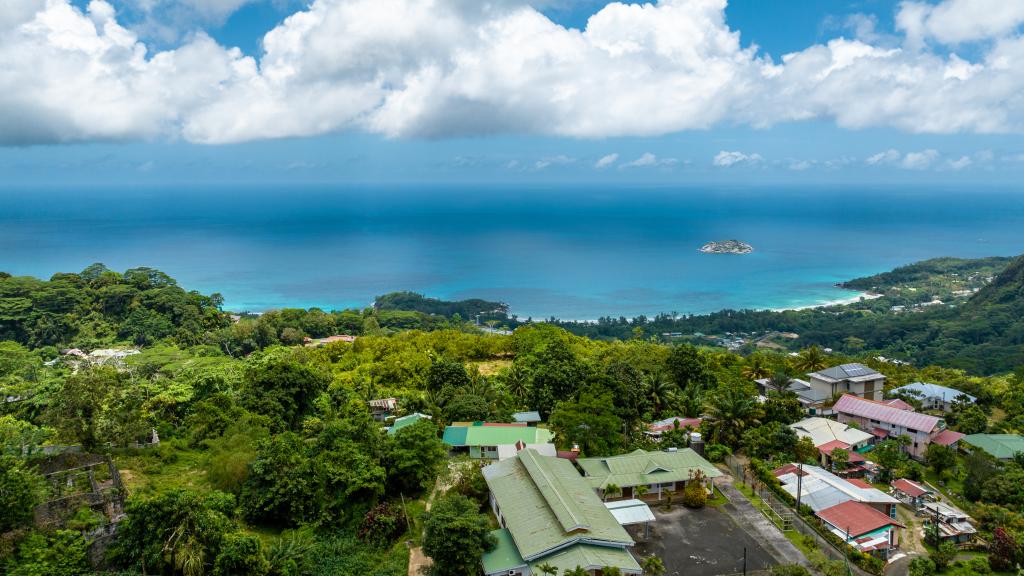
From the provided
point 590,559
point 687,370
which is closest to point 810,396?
point 687,370

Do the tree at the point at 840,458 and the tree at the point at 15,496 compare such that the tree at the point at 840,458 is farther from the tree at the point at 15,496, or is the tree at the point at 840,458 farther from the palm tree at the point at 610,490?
the tree at the point at 15,496

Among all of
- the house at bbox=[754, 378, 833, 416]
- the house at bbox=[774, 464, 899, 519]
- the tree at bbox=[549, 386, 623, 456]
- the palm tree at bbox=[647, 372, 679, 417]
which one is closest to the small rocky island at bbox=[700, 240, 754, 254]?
the house at bbox=[754, 378, 833, 416]

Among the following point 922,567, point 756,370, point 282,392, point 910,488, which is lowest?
point 922,567

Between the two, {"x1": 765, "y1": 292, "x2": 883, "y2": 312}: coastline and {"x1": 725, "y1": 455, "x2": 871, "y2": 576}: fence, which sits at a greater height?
{"x1": 765, "y1": 292, "x2": 883, "y2": 312}: coastline

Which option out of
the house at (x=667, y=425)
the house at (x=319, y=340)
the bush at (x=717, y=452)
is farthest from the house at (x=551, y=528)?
the house at (x=319, y=340)

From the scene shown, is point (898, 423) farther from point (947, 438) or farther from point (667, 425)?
point (667, 425)

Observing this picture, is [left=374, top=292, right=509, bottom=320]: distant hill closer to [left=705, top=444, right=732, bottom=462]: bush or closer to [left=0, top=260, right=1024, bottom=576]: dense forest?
[left=0, top=260, right=1024, bottom=576]: dense forest
